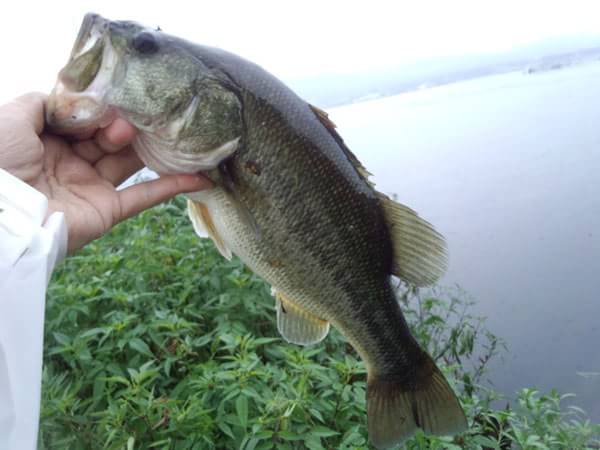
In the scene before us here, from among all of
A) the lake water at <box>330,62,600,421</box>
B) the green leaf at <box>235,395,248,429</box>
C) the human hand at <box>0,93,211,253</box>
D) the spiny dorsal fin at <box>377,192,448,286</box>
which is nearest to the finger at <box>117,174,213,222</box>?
the human hand at <box>0,93,211,253</box>

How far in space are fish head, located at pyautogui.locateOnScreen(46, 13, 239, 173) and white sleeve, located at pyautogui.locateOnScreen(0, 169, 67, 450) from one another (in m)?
0.35

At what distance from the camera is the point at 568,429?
91.7 inches

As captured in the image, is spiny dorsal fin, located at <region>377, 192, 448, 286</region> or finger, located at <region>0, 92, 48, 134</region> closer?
finger, located at <region>0, 92, 48, 134</region>

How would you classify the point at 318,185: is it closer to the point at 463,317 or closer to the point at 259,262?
the point at 259,262

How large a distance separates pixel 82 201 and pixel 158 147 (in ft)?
1.14

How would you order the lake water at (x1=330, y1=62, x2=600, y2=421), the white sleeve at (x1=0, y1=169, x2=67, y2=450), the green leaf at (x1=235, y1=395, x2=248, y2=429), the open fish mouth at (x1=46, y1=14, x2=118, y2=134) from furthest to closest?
the lake water at (x1=330, y1=62, x2=600, y2=421) → the green leaf at (x1=235, y1=395, x2=248, y2=429) → the open fish mouth at (x1=46, y1=14, x2=118, y2=134) → the white sleeve at (x1=0, y1=169, x2=67, y2=450)

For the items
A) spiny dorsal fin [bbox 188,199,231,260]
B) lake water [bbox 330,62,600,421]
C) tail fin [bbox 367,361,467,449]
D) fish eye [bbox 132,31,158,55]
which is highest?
fish eye [bbox 132,31,158,55]

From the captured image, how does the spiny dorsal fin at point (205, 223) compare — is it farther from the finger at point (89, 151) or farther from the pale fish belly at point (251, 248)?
the finger at point (89, 151)

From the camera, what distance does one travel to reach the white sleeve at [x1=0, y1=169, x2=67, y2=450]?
107cm

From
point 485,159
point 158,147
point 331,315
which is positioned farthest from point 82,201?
point 485,159

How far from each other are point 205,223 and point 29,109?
673 millimetres

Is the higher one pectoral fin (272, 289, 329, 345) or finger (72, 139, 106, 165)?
finger (72, 139, 106, 165)

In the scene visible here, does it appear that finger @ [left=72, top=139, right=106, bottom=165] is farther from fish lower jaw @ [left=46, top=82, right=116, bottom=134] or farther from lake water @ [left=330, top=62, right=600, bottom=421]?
lake water @ [left=330, top=62, right=600, bottom=421]

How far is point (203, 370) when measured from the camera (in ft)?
7.33
